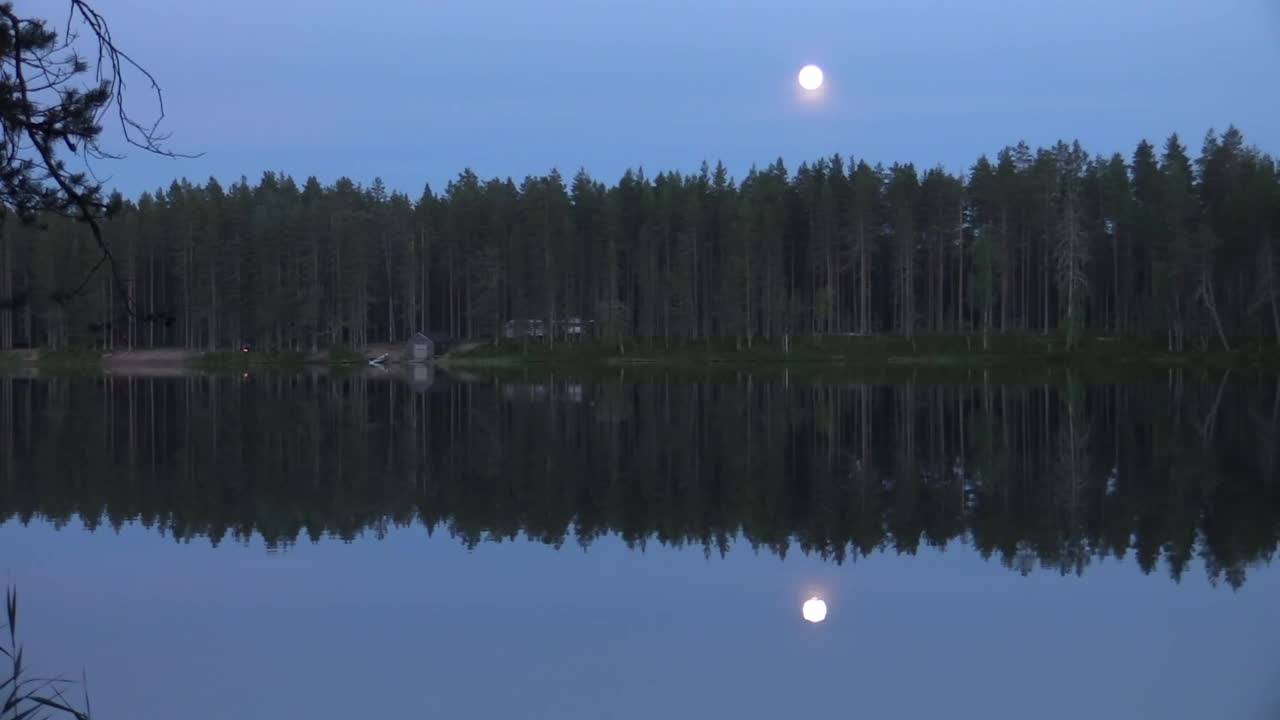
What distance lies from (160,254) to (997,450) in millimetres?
86363

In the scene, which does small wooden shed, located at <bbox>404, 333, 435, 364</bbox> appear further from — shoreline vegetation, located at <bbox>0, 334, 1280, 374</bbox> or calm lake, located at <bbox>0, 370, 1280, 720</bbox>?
calm lake, located at <bbox>0, 370, 1280, 720</bbox>

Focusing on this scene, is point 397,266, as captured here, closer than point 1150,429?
No

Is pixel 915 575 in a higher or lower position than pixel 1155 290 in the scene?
lower

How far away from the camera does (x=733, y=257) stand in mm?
83375

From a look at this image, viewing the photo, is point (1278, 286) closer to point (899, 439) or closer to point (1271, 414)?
point (1271, 414)

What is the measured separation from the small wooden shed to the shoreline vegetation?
2.87 ft

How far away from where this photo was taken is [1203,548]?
52.3 ft

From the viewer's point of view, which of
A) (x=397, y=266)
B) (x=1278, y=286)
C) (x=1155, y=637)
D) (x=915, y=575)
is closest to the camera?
(x=1155, y=637)

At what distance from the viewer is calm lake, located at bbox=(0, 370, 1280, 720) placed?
1083 cm

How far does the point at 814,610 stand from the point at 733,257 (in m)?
71.2

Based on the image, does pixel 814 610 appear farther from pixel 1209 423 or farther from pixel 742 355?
pixel 742 355

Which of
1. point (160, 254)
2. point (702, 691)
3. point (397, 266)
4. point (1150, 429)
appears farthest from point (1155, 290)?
point (160, 254)

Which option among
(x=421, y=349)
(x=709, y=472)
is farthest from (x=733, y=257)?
(x=709, y=472)

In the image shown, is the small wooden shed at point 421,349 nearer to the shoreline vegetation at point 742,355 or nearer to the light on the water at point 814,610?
the shoreline vegetation at point 742,355
